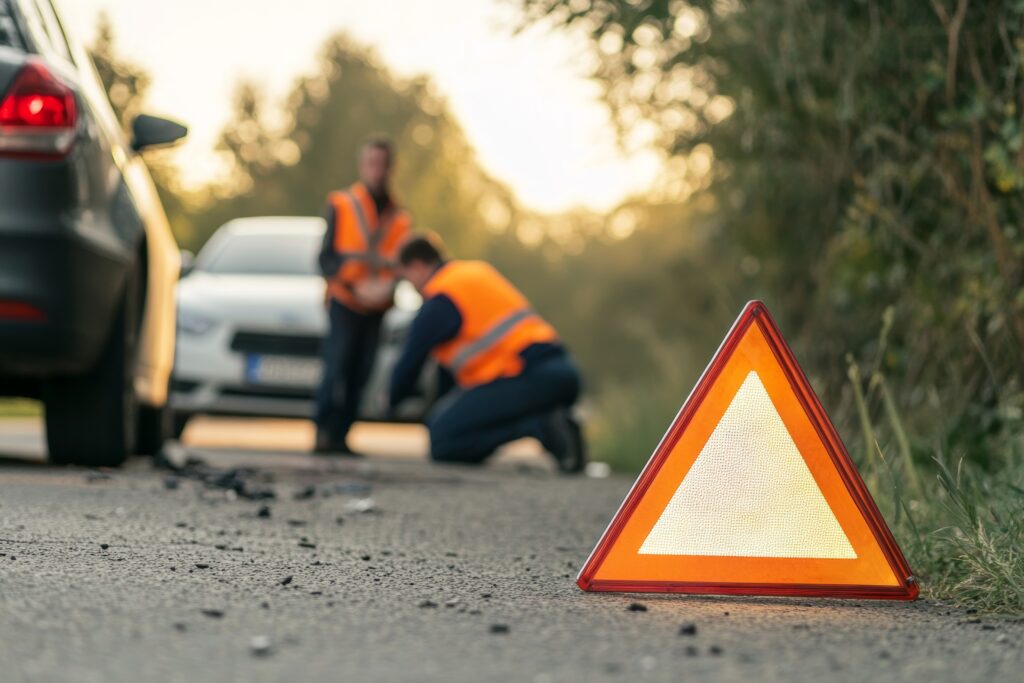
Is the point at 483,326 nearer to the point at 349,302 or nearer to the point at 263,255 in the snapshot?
the point at 349,302

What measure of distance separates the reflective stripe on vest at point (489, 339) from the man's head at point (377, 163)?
1.27m

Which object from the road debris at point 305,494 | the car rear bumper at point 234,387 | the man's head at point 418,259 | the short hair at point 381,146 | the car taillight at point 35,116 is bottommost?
the car rear bumper at point 234,387

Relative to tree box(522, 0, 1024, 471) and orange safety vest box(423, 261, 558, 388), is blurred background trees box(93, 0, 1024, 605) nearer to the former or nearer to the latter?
tree box(522, 0, 1024, 471)

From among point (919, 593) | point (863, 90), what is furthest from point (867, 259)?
point (919, 593)

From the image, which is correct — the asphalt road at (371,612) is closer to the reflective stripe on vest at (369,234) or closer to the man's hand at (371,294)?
the man's hand at (371,294)

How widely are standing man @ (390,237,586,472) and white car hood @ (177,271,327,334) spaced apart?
140 centimetres

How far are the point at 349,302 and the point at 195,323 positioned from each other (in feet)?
4.53

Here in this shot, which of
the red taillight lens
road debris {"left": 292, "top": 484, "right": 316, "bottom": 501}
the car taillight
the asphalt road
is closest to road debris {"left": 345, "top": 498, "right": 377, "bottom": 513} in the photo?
the asphalt road

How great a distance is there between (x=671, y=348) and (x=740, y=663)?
9118 millimetres

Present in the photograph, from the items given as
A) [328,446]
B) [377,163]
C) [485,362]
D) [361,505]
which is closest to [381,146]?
[377,163]

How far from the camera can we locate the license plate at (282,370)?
10836mm

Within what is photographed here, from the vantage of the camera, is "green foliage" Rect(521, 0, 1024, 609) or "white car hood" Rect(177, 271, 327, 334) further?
"white car hood" Rect(177, 271, 327, 334)

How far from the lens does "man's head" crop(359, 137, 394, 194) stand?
10359 millimetres

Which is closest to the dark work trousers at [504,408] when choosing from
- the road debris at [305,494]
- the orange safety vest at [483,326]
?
the orange safety vest at [483,326]
